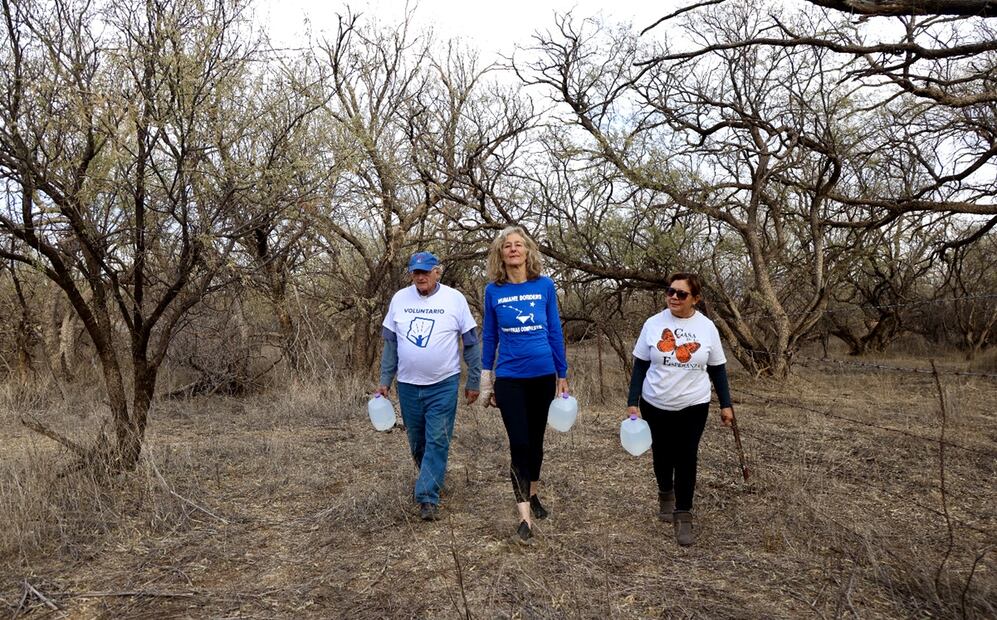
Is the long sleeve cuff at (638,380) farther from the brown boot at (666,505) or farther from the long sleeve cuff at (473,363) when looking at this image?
the long sleeve cuff at (473,363)

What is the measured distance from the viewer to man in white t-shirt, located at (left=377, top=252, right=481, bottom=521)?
3.95m

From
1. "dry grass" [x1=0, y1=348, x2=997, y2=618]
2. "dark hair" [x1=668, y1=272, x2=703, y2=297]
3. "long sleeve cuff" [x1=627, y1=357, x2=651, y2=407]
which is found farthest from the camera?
"long sleeve cuff" [x1=627, y1=357, x2=651, y2=407]

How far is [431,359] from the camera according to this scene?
3.92 metres

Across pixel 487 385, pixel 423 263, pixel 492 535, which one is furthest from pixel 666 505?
pixel 423 263

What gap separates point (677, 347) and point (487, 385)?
107cm

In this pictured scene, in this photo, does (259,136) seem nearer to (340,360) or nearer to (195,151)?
(195,151)

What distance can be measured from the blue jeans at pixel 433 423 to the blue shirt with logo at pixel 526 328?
0.38 metres

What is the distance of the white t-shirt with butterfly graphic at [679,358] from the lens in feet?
12.0

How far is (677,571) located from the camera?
3.27 m

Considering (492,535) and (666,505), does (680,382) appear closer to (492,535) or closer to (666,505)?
(666,505)

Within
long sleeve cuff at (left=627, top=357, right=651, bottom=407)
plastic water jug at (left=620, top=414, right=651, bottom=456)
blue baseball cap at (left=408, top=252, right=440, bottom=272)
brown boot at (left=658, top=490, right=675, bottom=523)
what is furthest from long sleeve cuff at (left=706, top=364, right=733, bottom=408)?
blue baseball cap at (left=408, top=252, right=440, bottom=272)

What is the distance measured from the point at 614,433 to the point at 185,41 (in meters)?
4.97

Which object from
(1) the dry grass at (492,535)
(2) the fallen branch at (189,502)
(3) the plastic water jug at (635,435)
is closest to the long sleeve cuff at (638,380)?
(3) the plastic water jug at (635,435)

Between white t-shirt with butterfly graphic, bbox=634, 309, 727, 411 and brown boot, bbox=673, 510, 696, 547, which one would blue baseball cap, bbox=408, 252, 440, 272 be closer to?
white t-shirt with butterfly graphic, bbox=634, 309, 727, 411
